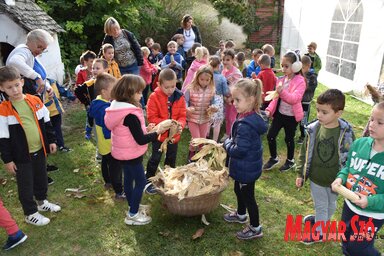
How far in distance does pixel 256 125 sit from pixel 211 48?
13879mm

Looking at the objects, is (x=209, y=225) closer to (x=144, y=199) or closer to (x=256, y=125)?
(x=144, y=199)

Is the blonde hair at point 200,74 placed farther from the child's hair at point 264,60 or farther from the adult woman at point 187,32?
the adult woman at point 187,32

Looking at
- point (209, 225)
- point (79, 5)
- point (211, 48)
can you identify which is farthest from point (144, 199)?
point (211, 48)

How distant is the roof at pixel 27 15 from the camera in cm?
798

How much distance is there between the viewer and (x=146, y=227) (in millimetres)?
3979

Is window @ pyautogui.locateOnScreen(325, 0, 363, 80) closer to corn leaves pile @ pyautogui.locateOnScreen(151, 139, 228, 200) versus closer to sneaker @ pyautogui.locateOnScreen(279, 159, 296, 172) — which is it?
sneaker @ pyautogui.locateOnScreen(279, 159, 296, 172)

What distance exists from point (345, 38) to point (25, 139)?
382 inches

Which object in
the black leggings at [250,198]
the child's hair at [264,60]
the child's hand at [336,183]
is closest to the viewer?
the child's hand at [336,183]

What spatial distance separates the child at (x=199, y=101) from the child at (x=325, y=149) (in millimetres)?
2070

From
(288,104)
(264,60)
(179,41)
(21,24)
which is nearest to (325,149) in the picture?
(288,104)

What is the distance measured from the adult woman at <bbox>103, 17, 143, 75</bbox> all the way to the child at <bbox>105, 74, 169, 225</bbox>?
3314mm

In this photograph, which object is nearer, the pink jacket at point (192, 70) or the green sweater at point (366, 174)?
the green sweater at point (366, 174)

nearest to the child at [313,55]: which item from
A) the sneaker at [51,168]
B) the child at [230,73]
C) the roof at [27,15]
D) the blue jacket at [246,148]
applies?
the child at [230,73]

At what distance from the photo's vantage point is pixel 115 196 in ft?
15.3
